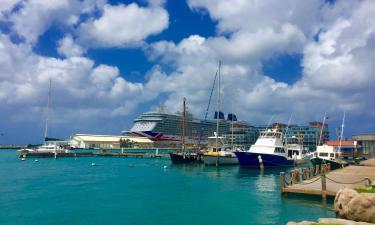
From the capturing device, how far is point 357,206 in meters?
17.5

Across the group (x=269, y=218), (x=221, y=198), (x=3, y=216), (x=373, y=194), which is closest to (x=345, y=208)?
(x=373, y=194)

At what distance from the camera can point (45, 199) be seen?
30.2 meters

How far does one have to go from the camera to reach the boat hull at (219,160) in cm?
6141

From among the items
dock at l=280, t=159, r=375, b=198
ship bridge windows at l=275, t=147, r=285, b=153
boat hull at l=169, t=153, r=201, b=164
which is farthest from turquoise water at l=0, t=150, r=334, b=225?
boat hull at l=169, t=153, r=201, b=164

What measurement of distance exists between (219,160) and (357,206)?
44187 millimetres

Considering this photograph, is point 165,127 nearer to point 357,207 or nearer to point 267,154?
point 267,154

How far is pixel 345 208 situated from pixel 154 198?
1686cm

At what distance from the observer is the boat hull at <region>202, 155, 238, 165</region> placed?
61.4 meters

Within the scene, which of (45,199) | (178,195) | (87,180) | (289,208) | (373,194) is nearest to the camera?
(373,194)

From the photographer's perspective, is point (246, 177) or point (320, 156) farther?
point (320, 156)

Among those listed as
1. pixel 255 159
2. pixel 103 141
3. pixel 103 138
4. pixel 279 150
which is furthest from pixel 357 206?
pixel 103 138

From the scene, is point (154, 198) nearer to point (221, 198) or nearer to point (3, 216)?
point (221, 198)

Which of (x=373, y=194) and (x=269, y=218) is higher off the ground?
(x=373, y=194)

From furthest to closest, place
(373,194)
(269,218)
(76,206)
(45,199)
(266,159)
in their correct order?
1. (266,159)
2. (45,199)
3. (76,206)
4. (269,218)
5. (373,194)
